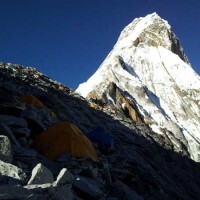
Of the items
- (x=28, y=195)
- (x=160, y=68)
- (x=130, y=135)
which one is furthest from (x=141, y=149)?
(x=160, y=68)

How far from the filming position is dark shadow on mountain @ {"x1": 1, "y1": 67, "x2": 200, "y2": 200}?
1940 centimetres

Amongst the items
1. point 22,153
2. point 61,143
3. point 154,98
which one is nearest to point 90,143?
point 61,143

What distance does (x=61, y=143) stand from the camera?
637 inches

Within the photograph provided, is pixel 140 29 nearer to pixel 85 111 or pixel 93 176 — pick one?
pixel 85 111

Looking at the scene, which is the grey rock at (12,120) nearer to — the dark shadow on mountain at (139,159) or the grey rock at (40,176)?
the dark shadow on mountain at (139,159)

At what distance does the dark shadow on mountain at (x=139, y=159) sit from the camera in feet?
63.6

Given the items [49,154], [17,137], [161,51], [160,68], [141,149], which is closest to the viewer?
[17,137]

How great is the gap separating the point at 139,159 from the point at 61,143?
1148 centimetres

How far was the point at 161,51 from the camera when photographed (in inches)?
5054

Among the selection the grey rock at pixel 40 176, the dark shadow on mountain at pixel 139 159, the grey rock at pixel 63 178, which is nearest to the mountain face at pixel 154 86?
the dark shadow on mountain at pixel 139 159

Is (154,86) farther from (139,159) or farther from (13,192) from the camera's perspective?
(13,192)

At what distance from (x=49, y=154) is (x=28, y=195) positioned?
837 centimetres

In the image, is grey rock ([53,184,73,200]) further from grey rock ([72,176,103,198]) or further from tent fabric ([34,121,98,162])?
tent fabric ([34,121,98,162])

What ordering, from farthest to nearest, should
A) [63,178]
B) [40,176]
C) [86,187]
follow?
[86,187]
[63,178]
[40,176]
